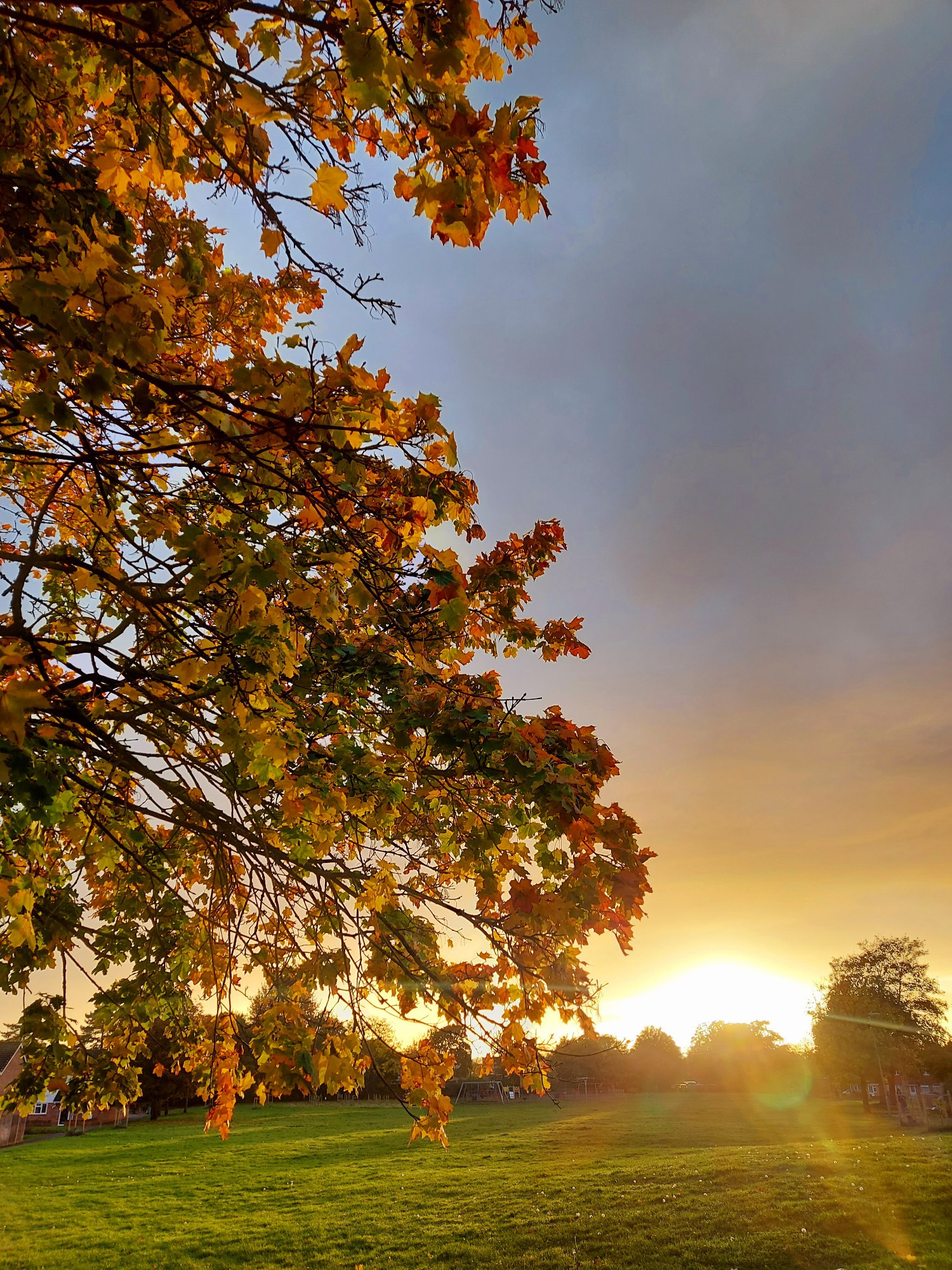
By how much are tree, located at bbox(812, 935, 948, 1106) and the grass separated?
692 inches

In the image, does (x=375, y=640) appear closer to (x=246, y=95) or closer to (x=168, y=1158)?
(x=246, y=95)

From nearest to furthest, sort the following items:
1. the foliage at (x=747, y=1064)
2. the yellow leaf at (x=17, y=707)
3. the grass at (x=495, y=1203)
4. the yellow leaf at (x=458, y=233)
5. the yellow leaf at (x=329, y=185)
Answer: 1. the yellow leaf at (x=17, y=707)
2. the yellow leaf at (x=458, y=233)
3. the yellow leaf at (x=329, y=185)
4. the grass at (x=495, y=1203)
5. the foliage at (x=747, y=1064)

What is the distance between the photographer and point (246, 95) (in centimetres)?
298

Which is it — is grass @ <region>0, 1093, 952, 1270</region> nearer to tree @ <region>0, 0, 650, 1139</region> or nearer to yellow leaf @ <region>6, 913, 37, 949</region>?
tree @ <region>0, 0, 650, 1139</region>

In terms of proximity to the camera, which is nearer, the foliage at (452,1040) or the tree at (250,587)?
the tree at (250,587)

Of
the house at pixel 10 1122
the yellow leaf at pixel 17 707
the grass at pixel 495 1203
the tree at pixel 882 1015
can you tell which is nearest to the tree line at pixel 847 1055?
the tree at pixel 882 1015

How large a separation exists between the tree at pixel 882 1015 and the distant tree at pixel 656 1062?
2024 cm

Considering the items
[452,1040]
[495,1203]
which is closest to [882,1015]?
[495,1203]

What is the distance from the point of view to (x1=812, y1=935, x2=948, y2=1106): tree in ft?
142

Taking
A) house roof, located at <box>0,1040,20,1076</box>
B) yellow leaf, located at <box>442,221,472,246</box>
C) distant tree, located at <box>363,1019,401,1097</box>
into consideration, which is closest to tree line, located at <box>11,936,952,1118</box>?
distant tree, located at <box>363,1019,401,1097</box>

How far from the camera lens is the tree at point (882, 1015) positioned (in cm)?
4319

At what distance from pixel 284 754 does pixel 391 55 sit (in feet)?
10.5

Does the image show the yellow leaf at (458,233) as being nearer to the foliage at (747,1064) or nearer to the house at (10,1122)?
the house at (10,1122)

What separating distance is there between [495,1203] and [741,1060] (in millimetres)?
Result: 60794
